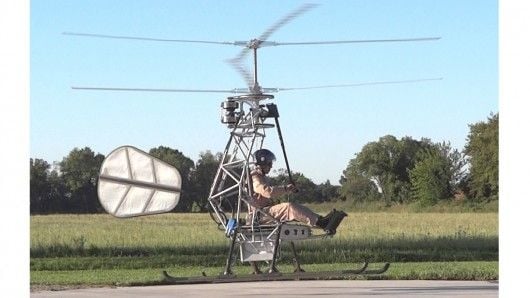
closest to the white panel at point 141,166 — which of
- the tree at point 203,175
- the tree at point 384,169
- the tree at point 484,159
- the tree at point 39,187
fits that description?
the tree at point 203,175

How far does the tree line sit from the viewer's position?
31.9 metres

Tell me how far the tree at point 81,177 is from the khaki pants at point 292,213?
2351 cm

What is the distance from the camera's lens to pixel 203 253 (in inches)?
839

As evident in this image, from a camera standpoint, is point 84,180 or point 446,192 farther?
point 446,192

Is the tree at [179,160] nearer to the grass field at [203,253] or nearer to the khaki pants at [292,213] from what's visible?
the grass field at [203,253]

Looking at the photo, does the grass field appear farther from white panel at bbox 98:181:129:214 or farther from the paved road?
white panel at bbox 98:181:129:214

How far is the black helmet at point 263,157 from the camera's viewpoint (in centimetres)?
1137

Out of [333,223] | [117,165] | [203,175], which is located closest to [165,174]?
[117,165]

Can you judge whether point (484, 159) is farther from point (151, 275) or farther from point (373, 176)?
point (151, 275)

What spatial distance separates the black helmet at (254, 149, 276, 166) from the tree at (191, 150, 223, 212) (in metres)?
16.9
